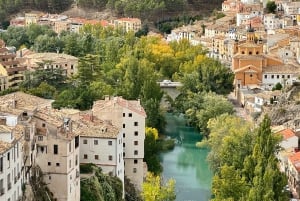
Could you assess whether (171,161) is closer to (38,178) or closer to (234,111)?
(234,111)

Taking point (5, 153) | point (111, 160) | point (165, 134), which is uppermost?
point (5, 153)

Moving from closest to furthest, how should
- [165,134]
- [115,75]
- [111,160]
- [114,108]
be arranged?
[111,160] < [114,108] < [165,134] < [115,75]

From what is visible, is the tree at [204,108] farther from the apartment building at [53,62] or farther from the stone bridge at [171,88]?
the apartment building at [53,62]

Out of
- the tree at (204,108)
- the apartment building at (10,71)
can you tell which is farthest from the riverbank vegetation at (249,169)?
the apartment building at (10,71)

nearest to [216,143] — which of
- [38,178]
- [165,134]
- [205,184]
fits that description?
[205,184]

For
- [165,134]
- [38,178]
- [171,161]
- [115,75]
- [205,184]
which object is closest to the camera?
[38,178]

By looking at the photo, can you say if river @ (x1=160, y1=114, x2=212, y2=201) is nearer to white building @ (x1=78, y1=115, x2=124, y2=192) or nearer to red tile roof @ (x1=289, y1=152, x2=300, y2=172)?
red tile roof @ (x1=289, y1=152, x2=300, y2=172)

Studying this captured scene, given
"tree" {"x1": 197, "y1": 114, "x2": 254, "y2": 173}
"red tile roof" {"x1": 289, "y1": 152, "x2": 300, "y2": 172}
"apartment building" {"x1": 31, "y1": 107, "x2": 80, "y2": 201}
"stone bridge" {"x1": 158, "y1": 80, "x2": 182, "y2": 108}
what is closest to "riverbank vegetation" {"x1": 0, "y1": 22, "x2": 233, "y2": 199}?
"stone bridge" {"x1": 158, "y1": 80, "x2": 182, "y2": 108}
